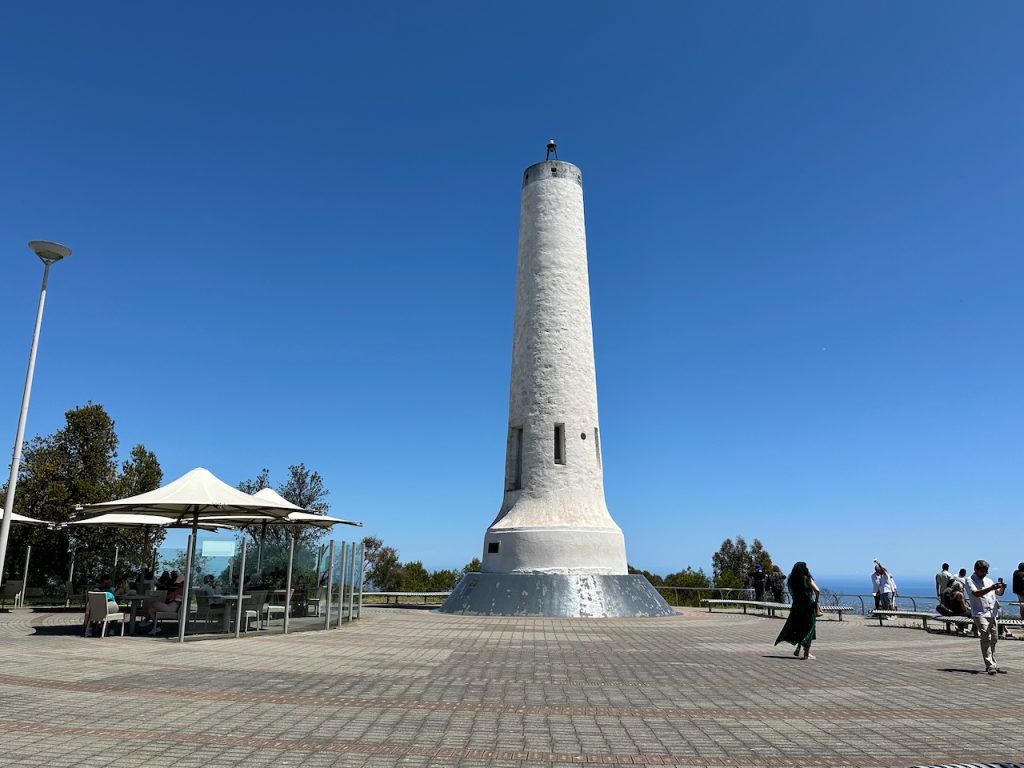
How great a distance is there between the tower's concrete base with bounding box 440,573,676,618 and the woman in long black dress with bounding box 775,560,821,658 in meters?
7.87

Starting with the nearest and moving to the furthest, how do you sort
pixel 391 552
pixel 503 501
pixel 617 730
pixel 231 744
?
pixel 231 744
pixel 617 730
pixel 503 501
pixel 391 552

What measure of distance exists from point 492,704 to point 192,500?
780 cm

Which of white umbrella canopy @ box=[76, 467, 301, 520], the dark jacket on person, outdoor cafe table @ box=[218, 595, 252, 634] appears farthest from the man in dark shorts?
outdoor cafe table @ box=[218, 595, 252, 634]

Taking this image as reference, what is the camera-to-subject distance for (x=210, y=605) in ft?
45.9

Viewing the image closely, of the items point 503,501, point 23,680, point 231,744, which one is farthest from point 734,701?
point 503,501

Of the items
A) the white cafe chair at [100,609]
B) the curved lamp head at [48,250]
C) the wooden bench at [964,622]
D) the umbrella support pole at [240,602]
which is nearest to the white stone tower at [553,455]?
the wooden bench at [964,622]

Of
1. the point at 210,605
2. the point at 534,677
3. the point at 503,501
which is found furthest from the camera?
the point at 503,501

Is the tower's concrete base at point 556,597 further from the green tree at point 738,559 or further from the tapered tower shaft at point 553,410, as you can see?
the green tree at point 738,559

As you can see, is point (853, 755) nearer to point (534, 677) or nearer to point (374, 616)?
point (534, 677)

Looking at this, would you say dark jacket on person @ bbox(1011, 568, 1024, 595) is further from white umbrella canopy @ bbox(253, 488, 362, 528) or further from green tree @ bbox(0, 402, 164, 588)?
green tree @ bbox(0, 402, 164, 588)

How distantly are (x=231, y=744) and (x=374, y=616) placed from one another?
14566 millimetres

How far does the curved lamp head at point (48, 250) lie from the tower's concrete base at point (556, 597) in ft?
43.0

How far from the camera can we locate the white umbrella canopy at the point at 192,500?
12.8 m

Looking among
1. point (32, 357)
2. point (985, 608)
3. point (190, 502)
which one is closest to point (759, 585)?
point (985, 608)
